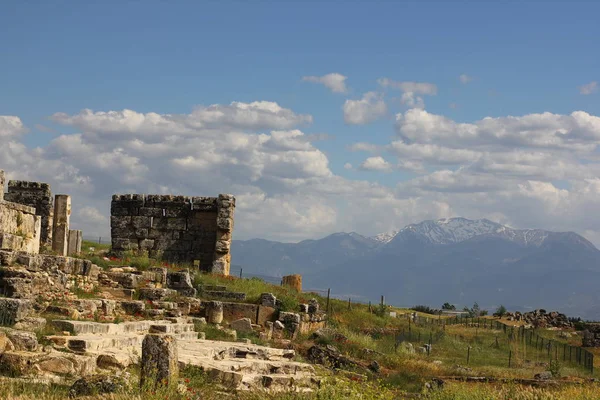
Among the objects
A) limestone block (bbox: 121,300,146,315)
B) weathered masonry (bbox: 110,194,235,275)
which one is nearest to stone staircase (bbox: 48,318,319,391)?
limestone block (bbox: 121,300,146,315)

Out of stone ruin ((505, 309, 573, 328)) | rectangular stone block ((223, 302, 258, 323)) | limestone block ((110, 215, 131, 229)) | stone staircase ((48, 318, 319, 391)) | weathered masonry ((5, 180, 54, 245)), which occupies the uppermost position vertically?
weathered masonry ((5, 180, 54, 245))

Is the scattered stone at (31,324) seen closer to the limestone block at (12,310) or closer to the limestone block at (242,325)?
the limestone block at (12,310)

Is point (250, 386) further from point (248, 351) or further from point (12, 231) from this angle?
point (12, 231)

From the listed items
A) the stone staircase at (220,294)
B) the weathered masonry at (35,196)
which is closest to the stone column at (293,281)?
the stone staircase at (220,294)

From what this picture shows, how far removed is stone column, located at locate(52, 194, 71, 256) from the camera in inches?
1214

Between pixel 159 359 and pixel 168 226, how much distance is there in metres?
20.3

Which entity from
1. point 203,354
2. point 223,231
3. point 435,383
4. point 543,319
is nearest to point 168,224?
point 223,231

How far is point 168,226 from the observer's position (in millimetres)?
33844

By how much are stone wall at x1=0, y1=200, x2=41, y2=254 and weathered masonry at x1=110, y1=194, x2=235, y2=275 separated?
8066mm

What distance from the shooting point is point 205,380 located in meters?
16.0

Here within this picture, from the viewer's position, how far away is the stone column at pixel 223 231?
33125mm

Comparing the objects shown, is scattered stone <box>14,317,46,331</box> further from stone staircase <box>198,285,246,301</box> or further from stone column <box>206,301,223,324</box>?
stone staircase <box>198,285,246,301</box>

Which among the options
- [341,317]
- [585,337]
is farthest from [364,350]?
[585,337]

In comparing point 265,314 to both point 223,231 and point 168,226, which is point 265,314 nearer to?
point 223,231
